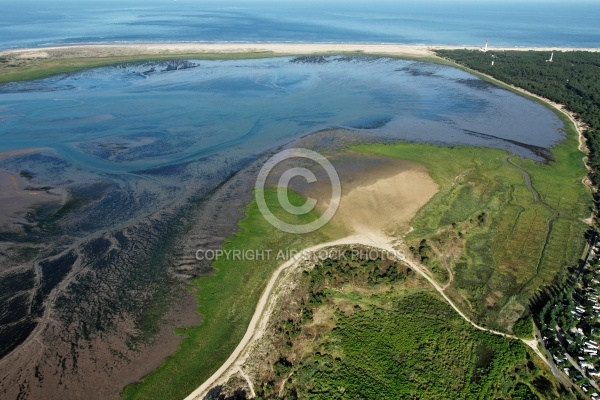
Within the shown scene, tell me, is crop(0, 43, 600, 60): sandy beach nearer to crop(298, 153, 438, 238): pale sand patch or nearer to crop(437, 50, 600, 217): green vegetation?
crop(437, 50, 600, 217): green vegetation

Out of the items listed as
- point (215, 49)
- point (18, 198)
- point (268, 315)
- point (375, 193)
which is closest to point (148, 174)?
point (18, 198)

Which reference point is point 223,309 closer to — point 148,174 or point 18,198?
point 148,174

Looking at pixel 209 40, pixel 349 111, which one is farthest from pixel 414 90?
pixel 209 40

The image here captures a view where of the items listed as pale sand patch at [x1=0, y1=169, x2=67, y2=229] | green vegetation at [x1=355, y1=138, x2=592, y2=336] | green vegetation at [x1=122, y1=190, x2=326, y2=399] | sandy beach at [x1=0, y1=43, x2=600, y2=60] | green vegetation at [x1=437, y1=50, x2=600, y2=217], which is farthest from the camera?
sandy beach at [x1=0, y1=43, x2=600, y2=60]

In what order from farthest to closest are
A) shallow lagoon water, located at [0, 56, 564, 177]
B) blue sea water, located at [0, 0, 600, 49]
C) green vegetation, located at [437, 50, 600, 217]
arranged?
blue sea water, located at [0, 0, 600, 49] < green vegetation, located at [437, 50, 600, 217] < shallow lagoon water, located at [0, 56, 564, 177]

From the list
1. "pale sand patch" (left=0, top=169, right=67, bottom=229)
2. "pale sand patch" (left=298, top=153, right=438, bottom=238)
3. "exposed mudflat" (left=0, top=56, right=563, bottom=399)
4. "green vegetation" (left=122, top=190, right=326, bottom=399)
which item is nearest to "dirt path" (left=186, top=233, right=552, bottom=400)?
"green vegetation" (left=122, top=190, right=326, bottom=399)

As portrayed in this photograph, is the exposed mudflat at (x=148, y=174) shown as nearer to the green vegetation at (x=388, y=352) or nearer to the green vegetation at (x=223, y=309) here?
the green vegetation at (x=223, y=309)
